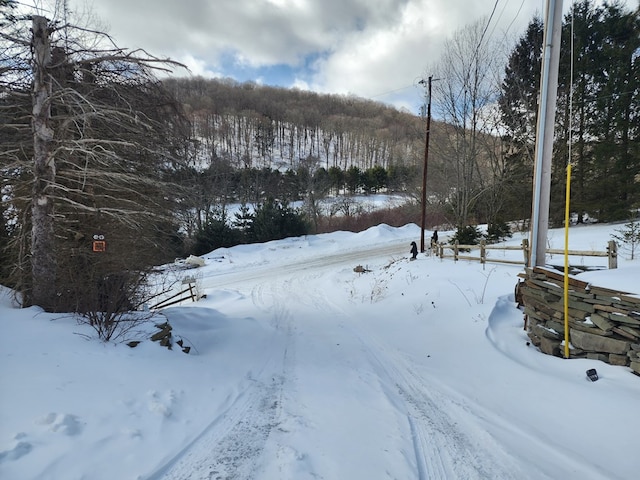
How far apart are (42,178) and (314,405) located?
18.4ft

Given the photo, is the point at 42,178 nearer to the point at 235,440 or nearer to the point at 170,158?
the point at 170,158

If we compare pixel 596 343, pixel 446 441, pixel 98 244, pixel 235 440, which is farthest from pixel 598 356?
pixel 98 244

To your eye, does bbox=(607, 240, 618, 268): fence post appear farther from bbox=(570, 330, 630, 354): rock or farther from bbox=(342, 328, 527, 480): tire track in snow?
bbox=(342, 328, 527, 480): tire track in snow

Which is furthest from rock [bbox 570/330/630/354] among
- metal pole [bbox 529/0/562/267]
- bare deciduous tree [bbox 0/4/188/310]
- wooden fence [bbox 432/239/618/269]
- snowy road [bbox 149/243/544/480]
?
bare deciduous tree [bbox 0/4/188/310]

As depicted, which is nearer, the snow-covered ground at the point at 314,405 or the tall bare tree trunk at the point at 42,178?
the snow-covered ground at the point at 314,405

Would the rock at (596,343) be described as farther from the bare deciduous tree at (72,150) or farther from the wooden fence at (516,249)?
the bare deciduous tree at (72,150)

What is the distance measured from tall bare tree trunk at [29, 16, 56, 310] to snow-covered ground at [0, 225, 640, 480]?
512mm

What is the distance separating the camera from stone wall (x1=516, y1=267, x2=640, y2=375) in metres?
3.89

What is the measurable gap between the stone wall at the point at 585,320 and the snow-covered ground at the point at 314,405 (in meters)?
0.21

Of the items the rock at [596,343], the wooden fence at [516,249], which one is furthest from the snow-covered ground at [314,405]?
the wooden fence at [516,249]

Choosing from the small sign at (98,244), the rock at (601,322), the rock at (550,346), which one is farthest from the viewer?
the small sign at (98,244)

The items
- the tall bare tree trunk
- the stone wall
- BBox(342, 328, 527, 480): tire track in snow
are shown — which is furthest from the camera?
the tall bare tree trunk

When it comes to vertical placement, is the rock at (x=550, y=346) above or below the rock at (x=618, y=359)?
below

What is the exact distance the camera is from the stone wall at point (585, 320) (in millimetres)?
3895
